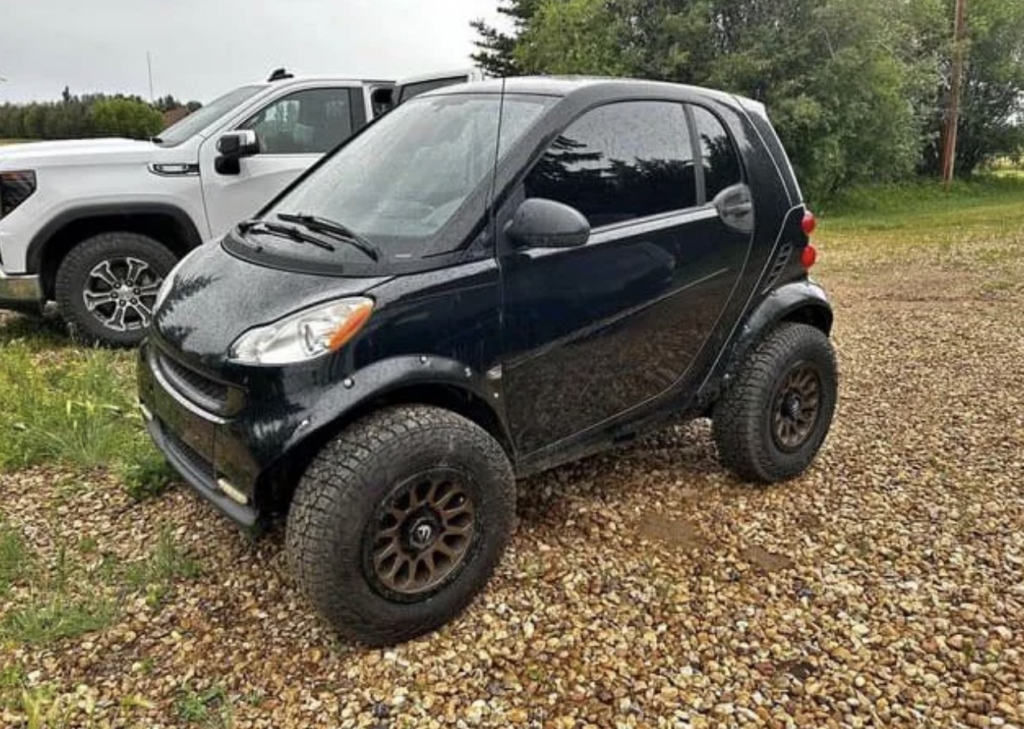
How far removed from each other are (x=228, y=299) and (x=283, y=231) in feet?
1.36

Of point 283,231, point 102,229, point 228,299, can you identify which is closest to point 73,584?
point 228,299

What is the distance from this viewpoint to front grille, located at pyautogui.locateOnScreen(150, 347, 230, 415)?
94.9 inches

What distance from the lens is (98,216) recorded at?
529cm

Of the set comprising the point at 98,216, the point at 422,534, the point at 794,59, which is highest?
the point at 794,59

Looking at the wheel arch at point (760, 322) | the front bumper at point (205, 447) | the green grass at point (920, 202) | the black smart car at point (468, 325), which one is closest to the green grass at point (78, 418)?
the front bumper at point (205, 447)

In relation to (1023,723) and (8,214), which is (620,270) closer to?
(1023,723)

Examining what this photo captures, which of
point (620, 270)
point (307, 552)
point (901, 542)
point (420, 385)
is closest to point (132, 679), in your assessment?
point (307, 552)

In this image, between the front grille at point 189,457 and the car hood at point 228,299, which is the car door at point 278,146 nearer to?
the car hood at point 228,299

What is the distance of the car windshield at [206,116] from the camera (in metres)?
5.77

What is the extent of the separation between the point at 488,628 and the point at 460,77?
4.63 metres

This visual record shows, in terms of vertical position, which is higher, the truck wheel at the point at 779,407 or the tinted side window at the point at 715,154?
the tinted side window at the point at 715,154

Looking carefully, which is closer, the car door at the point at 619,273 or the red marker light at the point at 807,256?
the car door at the point at 619,273

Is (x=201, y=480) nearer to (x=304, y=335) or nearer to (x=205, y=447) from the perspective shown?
(x=205, y=447)

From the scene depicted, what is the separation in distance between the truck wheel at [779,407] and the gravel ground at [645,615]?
6.4 inches
